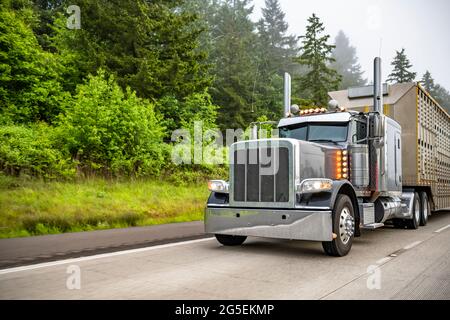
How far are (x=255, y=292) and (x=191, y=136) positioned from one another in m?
15.6

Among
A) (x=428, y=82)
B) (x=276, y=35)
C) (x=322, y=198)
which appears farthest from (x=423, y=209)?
(x=428, y=82)

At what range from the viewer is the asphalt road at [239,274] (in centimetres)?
425

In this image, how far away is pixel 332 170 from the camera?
7402mm

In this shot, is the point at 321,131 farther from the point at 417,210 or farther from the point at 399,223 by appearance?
the point at 417,210

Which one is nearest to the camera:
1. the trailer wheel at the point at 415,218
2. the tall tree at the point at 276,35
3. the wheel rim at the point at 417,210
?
the trailer wheel at the point at 415,218

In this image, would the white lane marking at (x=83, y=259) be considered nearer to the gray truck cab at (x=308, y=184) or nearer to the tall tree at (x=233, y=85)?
the gray truck cab at (x=308, y=184)

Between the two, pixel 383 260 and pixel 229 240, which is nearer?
pixel 383 260

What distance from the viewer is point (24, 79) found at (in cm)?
1659

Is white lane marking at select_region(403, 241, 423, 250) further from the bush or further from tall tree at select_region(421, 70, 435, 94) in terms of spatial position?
tall tree at select_region(421, 70, 435, 94)

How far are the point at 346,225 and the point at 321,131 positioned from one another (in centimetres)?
224

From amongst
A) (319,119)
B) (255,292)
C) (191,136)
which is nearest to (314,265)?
(255,292)

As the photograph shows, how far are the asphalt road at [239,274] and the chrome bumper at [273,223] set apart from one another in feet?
1.32

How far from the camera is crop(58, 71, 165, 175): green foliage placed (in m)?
13.8

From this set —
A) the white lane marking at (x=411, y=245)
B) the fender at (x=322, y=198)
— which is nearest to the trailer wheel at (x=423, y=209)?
the white lane marking at (x=411, y=245)
